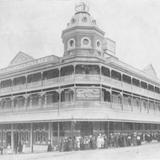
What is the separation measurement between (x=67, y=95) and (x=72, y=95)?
2.74 feet

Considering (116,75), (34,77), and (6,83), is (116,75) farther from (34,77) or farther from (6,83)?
(6,83)

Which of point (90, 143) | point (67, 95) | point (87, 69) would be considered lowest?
point (90, 143)

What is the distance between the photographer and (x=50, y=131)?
2969 centimetres

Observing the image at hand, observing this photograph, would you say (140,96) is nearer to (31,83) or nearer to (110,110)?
(110,110)

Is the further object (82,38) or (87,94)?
(82,38)

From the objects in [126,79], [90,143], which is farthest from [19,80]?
[90,143]

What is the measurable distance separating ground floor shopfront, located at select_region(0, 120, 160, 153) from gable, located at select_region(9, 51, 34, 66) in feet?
29.2

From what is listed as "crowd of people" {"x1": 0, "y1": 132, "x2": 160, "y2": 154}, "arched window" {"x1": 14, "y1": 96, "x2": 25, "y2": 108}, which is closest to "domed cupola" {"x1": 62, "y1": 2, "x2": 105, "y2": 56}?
"arched window" {"x1": 14, "y1": 96, "x2": 25, "y2": 108}

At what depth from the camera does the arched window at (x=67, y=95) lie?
30125 millimetres

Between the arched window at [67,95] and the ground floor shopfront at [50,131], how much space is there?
9.08ft

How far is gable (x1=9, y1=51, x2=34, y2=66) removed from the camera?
38.2 m

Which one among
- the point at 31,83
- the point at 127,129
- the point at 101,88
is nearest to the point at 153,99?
the point at 127,129

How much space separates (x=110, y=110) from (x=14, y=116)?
38.0 ft

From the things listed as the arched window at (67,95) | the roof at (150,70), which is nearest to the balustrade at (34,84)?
the arched window at (67,95)
